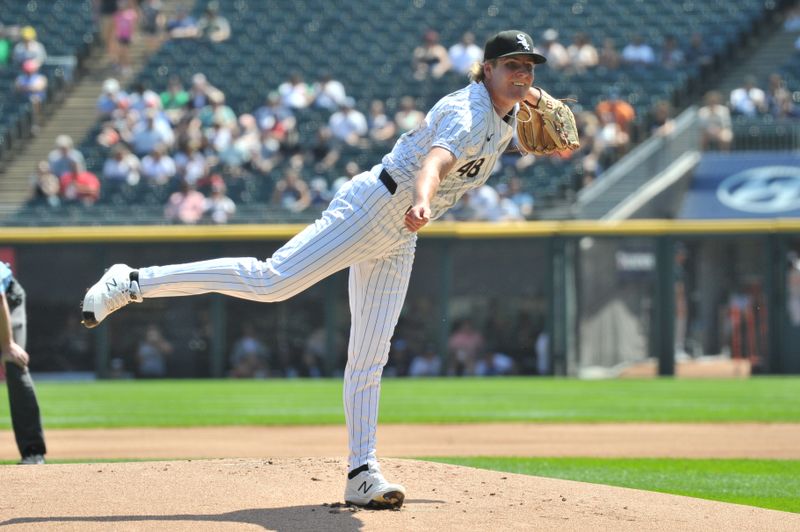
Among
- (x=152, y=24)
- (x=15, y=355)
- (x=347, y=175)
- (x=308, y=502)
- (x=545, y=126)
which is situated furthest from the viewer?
(x=152, y=24)

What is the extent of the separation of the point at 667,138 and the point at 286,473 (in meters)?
13.4

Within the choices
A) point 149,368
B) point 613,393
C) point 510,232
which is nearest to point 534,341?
point 510,232

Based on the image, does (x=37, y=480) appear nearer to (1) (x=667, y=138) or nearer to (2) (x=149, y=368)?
(2) (x=149, y=368)

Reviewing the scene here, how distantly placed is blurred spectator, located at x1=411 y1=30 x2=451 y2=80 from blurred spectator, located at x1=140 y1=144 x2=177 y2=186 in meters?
4.31

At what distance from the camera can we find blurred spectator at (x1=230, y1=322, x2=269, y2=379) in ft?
56.5

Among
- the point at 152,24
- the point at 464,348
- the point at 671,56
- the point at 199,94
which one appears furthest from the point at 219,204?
the point at 671,56

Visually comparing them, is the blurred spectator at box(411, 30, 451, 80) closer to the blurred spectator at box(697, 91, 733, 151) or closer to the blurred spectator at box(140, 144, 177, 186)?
the blurred spectator at box(697, 91, 733, 151)

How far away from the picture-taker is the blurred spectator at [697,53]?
20.8 metres

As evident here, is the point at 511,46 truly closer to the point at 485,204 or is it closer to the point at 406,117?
the point at 485,204

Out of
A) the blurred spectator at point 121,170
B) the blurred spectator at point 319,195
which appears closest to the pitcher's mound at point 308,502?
the blurred spectator at point 319,195

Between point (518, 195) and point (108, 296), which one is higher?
point (518, 195)

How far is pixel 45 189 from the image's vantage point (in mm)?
18609

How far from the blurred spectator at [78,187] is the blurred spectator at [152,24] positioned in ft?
18.3

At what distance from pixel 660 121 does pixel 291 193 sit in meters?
5.44
